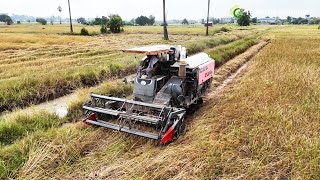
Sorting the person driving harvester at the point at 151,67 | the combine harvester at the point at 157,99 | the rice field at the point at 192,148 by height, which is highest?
the person driving harvester at the point at 151,67

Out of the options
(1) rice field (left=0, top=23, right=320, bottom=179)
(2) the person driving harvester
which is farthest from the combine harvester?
(1) rice field (left=0, top=23, right=320, bottom=179)

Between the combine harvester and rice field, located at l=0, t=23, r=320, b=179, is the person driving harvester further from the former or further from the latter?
rice field, located at l=0, t=23, r=320, b=179

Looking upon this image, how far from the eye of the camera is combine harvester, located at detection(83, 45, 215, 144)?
17.5ft

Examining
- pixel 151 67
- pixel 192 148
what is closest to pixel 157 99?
pixel 151 67

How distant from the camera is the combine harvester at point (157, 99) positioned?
534cm

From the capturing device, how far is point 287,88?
836 cm

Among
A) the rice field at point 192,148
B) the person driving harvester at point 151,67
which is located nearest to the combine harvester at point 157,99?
the person driving harvester at point 151,67

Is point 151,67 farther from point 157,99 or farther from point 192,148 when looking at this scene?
point 192,148

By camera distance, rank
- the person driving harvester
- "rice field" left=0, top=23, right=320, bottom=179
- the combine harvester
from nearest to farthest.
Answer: "rice field" left=0, top=23, right=320, bottom=179, the combine harvester, the person driving harvester

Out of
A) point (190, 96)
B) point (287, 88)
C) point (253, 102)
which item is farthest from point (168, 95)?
point (287, 88)

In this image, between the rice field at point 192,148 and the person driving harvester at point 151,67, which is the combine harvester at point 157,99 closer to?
the person driving harvester at point 151,67

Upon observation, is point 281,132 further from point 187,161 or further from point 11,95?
point 11,95

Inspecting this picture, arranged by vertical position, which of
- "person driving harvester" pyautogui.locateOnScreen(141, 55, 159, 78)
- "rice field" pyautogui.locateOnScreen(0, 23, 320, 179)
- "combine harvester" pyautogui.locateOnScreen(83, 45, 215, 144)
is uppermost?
"person driving harvester" pyautogui.locateOnScreen(141, 55, 159, 78)

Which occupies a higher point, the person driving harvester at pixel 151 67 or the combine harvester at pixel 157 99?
the person driving harvester at pixel 151 67
